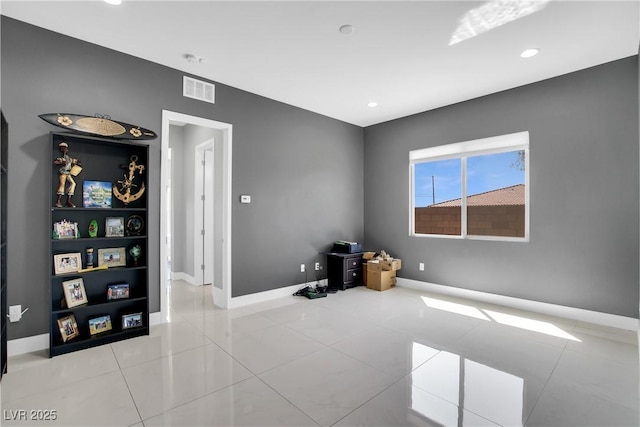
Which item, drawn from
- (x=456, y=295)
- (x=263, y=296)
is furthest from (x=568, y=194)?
(x=263, y=296)

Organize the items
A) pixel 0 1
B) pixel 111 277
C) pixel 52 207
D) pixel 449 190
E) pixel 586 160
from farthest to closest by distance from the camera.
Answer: pixel 449 190, pixel 586 160, pixel 111 277, pixel 52 207, pixel 0 1

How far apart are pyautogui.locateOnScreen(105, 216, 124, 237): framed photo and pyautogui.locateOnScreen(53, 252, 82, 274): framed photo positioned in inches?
12.2

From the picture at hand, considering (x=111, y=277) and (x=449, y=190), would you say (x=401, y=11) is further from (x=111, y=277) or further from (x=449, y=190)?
(x=111, y=277)

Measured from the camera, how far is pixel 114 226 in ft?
9.69

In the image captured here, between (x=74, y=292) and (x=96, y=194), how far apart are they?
921mm

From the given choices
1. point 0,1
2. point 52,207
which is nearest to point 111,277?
point 52,207

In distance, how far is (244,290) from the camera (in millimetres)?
4000

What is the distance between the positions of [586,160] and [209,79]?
4.54 metres

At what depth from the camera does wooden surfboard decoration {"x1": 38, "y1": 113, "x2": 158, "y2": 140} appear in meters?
2.54

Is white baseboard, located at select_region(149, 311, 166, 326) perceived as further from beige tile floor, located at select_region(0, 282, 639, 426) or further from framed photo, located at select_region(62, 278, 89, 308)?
framed photo, located at select_region(62, 278, 89, 308)

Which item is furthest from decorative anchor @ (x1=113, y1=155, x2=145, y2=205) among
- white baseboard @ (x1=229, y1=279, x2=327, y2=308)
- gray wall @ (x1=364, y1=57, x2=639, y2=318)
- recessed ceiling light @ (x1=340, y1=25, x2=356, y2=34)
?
gray wall @ (x1=364, y1=57, x2=639, y2=318)

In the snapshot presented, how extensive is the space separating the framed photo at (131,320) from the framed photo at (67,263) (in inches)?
25.1

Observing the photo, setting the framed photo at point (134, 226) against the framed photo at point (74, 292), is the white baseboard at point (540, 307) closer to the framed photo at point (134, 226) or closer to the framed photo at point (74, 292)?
the framed photo at point (134, 226)

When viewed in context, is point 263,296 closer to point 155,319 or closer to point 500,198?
point 155,319
